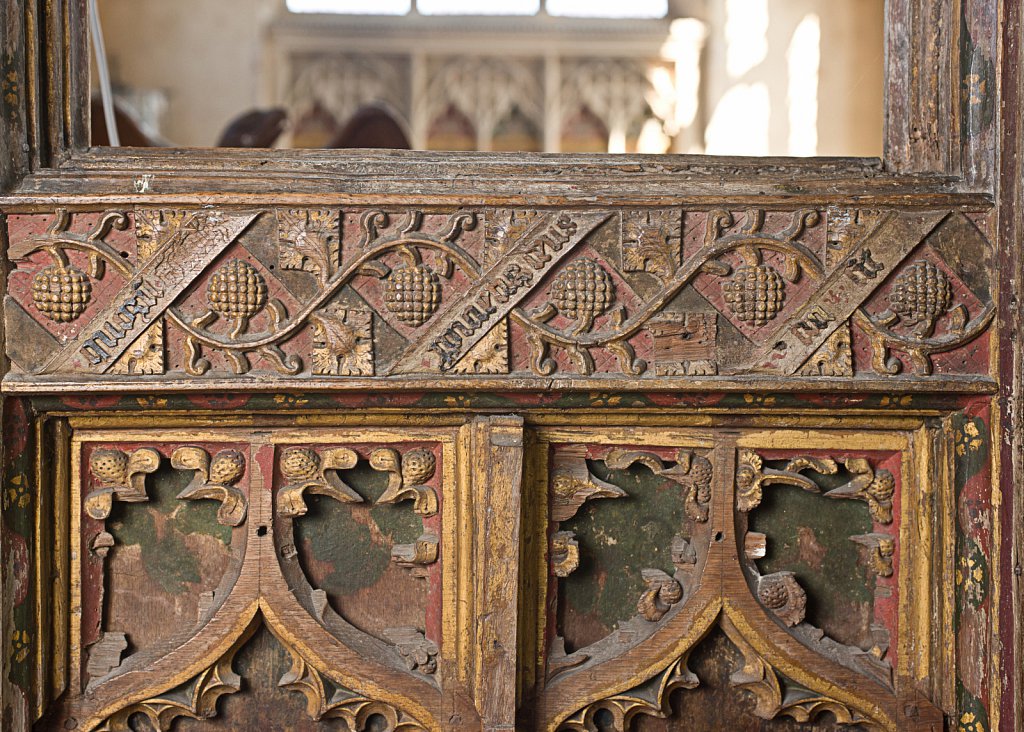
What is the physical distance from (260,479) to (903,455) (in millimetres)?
1086

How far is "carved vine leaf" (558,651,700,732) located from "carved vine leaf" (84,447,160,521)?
2.67 ft

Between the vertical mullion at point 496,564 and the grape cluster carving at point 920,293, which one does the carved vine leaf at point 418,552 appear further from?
the grape cluster carving at point 920,293

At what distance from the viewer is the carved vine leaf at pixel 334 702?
1.61 m

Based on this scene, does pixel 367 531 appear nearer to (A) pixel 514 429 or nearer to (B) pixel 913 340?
(A) pixel 514 429

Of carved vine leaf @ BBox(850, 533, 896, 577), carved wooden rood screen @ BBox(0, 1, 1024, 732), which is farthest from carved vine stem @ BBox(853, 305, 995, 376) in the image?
carved vine leaf @ BBox(850, 533, 896, 577)

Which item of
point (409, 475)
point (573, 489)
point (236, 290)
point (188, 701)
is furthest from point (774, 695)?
point (236, 290)

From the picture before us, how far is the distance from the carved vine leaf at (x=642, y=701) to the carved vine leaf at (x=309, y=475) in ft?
1.74

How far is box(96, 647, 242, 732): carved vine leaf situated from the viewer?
160cm

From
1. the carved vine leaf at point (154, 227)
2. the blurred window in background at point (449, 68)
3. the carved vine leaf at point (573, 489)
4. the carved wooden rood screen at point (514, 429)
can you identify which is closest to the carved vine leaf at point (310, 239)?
the carved wooden rood screen at point (514, 429)

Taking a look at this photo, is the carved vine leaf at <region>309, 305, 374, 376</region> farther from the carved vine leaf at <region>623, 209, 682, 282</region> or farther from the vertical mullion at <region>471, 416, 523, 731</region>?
the carved vine leaf at <region>623, 209, 682, 282</region>

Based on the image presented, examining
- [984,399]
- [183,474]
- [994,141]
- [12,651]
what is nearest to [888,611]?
[984,399]

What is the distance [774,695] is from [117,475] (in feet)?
3.81

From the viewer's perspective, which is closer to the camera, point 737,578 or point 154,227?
point 154,227

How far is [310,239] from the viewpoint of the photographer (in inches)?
59.8
